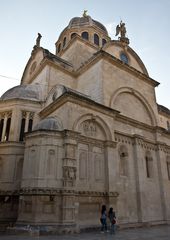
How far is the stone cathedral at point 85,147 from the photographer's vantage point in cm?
1093

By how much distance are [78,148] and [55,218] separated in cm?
399

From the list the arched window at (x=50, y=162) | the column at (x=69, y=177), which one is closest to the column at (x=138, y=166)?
the column at (x=69, y=177)

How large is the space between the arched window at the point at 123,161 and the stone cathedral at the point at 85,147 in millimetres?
73

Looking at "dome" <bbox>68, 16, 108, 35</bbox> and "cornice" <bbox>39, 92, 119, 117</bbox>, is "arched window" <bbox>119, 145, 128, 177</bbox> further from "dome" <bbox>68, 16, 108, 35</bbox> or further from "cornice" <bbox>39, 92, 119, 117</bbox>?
"dome" <bbox>68, 16, 108, 35</bbox>

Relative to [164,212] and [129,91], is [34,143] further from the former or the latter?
[164,212]

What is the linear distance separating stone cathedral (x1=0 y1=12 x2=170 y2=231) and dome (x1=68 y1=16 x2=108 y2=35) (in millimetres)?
7590

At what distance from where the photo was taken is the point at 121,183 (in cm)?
1391

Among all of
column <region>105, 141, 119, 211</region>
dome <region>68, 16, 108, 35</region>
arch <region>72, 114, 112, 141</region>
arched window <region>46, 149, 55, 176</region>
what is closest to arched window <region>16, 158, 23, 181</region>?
arched window <region>46, 149, 55, 176</region>

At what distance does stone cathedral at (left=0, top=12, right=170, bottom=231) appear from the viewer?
430 inches

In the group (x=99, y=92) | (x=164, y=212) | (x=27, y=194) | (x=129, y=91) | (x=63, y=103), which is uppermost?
(x=129, y=91)

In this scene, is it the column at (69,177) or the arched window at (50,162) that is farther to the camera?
the arched window at (50,162)

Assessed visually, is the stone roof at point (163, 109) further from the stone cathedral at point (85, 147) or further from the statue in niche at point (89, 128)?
the statue in niche at point (89, 128)

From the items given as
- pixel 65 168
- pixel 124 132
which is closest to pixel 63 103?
pixel 65 168

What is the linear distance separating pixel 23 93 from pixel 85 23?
51.2 feet
